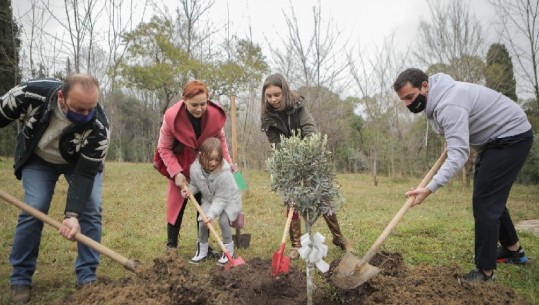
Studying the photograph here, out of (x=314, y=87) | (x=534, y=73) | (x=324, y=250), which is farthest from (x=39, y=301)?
(x=534, y=73)

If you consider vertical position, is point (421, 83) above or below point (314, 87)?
below

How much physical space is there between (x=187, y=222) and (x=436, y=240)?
3.70 meters

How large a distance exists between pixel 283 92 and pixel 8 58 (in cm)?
962

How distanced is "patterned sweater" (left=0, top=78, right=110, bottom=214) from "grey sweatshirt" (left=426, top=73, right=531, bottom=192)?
2.48 m

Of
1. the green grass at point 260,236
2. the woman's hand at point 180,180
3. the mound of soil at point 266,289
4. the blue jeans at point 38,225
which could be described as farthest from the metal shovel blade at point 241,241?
the blue jeans at point 38,225

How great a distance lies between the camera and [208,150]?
3689 millimetres

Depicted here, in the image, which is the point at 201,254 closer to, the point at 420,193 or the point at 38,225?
the point at 38,225

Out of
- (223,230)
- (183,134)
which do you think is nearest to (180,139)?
(183,134)

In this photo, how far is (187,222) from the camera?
6.26 meters

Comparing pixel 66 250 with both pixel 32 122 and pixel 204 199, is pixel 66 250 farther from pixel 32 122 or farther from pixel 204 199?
pixel 32 122

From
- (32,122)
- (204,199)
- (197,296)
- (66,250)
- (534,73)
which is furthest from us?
(534,73)

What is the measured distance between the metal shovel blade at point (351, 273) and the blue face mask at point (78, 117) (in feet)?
6.80

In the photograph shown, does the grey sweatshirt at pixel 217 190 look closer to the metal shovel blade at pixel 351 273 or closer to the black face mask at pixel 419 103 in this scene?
the metal shovel blade at pixel 351 273

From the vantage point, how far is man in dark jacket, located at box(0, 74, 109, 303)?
267cm
